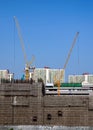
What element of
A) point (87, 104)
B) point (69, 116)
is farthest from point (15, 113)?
point (87, 104)

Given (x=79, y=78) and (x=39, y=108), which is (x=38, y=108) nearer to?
(x=39, y=108)

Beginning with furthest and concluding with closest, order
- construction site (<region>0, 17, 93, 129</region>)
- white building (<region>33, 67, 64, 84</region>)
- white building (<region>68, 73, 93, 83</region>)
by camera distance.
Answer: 1. white building (<region>68, 73, 93, 83</region>)
2. white building (<region>33, 67, 64, 84</region>)
3. construction site (<region>0, 17, 93, 129</region>)

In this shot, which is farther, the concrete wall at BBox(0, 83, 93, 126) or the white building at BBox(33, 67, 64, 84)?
the white building at BBox(33, 67, 64, 84)

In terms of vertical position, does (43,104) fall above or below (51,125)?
above

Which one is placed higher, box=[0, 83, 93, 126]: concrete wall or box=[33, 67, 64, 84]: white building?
box=[33, 67, 64, 84]: white building

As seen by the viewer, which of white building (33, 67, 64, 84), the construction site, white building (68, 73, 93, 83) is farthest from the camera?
white building (68, 73, 93, 83)

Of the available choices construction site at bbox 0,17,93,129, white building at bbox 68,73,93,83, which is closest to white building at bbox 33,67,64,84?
white building at bbox 68,73,93,83

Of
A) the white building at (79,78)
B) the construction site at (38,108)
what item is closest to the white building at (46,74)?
the white building at (79,78)

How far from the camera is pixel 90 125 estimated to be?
58.1 meters

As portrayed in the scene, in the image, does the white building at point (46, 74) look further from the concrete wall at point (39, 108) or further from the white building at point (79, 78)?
the concrete wall at point (39, 108)

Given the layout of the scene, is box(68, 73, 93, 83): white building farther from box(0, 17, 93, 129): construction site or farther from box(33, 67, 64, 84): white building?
box(0, 17, 93, 129): construction site

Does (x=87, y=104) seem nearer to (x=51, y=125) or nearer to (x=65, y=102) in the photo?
(x=65, y=102)

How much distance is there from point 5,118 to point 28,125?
4836 millimetres

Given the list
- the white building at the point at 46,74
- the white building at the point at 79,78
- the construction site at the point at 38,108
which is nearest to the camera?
the construction site at the point at 38,108
